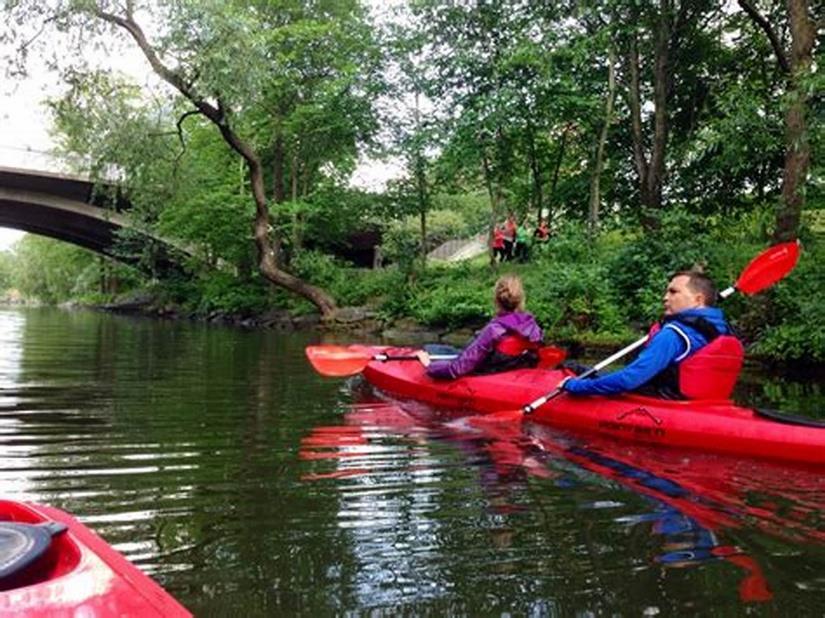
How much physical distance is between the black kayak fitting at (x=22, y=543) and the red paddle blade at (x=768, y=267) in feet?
18.7

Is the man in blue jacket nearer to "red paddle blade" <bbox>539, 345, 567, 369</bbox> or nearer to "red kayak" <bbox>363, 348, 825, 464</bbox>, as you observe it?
"red kayak" <bbox>363, 348, 825, 464</bbox>

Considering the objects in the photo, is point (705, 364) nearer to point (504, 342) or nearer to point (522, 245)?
point (504, 342)

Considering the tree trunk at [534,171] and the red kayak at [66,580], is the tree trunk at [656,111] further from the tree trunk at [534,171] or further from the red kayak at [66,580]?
the red kayak at [66,580]

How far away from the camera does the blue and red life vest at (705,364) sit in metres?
4.83

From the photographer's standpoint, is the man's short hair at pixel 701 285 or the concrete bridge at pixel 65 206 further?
the concrete bridge at pixel 65 206

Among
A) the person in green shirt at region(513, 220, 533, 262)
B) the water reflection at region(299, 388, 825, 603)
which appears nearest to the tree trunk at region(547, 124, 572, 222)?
the person in green shirt at region(513, 220, 533, 262)

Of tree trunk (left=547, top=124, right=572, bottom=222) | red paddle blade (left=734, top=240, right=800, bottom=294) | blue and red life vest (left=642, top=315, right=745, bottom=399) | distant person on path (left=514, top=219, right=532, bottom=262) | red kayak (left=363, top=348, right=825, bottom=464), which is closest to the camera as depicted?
red kayak (left=363, top=348, right=825, bottom=464)

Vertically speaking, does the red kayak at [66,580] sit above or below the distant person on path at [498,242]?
below

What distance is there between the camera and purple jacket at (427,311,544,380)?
6.36 m

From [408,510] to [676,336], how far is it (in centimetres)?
238

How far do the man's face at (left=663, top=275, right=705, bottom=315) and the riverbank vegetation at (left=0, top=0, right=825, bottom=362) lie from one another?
4.78 meters

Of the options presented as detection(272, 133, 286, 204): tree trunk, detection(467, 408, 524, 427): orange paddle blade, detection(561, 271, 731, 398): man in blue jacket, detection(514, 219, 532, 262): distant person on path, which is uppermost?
detection(272, 133, 286, 204): tree trunk

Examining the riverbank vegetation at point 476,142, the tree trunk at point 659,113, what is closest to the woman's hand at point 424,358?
the riverbank vegetation at point 476,142

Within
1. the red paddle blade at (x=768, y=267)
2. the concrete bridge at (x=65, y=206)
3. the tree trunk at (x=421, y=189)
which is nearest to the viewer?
the red paddle blade at (x=768, y=267)
